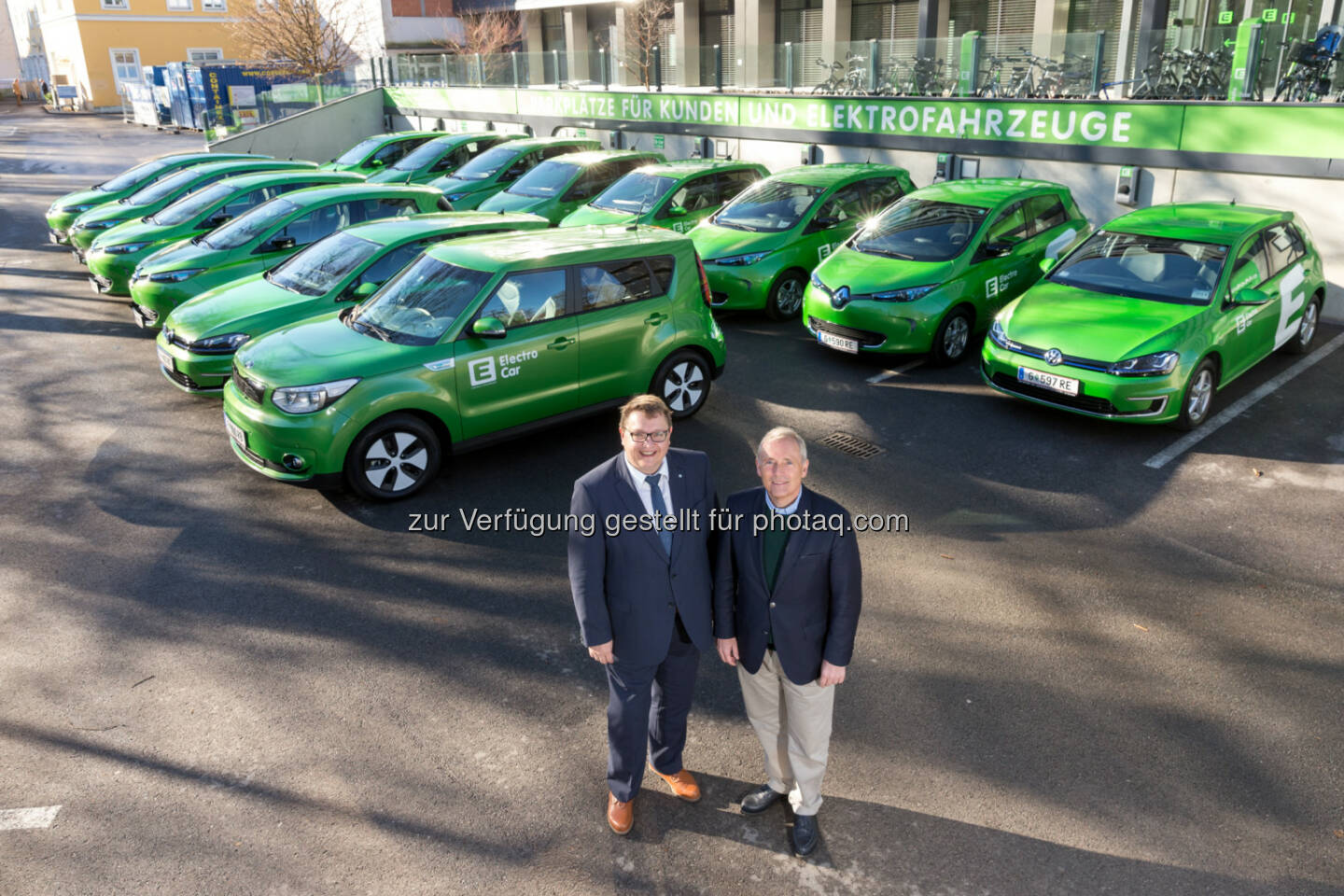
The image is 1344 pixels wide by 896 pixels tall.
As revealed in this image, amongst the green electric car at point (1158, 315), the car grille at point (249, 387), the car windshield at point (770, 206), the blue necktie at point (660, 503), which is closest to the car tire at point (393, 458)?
the car grille at point (249, 387)

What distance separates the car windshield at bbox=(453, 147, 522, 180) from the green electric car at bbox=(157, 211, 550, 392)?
23.4ft

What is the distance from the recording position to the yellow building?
58469 millimetres

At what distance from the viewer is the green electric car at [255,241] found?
10961mm

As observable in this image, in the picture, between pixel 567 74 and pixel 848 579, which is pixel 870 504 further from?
pixel 567 74

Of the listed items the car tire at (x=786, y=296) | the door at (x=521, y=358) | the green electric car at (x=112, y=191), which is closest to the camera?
the door at (x=521, y=358)

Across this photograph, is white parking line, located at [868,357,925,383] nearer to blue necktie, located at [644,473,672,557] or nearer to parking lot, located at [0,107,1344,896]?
parking lot, located at [0,107,1344,896]

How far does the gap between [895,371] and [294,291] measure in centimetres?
613

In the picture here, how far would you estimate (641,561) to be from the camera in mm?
3775

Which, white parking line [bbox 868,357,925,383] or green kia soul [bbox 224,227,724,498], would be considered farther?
white parking line [bbox 868,357,925,383]

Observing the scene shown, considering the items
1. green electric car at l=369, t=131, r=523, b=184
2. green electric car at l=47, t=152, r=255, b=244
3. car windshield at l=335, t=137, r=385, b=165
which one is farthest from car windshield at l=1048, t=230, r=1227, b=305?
car windshield at l=335, t=137, r=385, b=165

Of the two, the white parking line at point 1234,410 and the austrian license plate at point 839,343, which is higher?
the austrian license plate at point 839,343

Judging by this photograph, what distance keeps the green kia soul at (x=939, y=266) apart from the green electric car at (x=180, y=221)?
24.4 feet

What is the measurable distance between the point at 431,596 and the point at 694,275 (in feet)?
A: 13.2

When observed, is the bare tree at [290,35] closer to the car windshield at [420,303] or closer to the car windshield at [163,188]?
the car windshield at [163,188]
